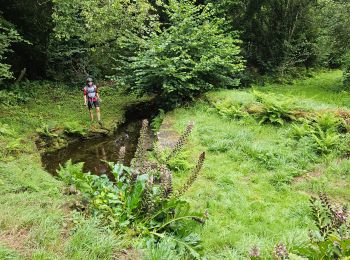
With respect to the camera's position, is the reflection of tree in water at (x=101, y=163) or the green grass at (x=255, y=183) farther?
the reflection of tree in water at (x=101, y=163)

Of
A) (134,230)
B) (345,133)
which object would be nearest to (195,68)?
(345,133)

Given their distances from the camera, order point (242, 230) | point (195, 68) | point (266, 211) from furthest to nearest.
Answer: point (195, 68) < point (266, 211) < point (242, 230)

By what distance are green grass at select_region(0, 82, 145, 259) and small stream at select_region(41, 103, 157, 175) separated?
45cm

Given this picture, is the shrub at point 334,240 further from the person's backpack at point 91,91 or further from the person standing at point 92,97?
the person's backpack at point 91,91

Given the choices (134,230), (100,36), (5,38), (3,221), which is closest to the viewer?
(3,221)

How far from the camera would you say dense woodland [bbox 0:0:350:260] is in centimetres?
432

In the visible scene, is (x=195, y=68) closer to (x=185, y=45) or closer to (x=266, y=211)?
(x=185, y=45)

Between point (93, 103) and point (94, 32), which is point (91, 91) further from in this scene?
point (94, 32)

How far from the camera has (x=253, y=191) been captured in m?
6.98

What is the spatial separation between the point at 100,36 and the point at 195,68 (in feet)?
19.5

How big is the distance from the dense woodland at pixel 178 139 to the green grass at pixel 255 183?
31 mm

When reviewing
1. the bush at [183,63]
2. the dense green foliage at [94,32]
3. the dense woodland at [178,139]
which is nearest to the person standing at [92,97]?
the dense woodland at [178,139]

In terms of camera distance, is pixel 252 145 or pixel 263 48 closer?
pixel 252 145

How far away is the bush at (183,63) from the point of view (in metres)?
12.9
